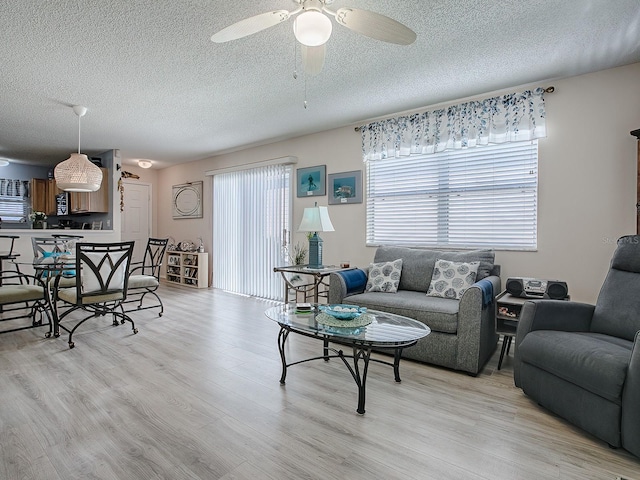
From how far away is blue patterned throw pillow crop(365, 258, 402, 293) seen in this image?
349cm

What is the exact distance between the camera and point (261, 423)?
1968 millimetres

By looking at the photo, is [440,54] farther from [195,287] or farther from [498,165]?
[195,287]

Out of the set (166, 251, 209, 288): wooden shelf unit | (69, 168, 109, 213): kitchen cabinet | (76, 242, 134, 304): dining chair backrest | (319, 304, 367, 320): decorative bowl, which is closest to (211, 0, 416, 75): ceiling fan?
(319, 304, 367, 320): decorative bowl

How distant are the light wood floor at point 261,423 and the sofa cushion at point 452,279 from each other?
26.3 inches

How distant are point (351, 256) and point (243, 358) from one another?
2.08 m

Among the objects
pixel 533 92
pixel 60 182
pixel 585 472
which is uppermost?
pixel 533 92

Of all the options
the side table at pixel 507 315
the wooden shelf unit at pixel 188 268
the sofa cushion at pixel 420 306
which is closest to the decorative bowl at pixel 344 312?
Answer: the sofa cushion at pixel 420 306

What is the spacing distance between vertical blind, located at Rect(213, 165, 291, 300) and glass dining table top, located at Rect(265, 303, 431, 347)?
2.85 metres

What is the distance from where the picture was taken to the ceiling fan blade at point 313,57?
2.12m

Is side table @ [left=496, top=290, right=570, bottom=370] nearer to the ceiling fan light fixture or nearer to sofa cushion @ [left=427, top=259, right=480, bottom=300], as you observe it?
sofa cushion @ [left=427, top=259, right=480, bottom=300]

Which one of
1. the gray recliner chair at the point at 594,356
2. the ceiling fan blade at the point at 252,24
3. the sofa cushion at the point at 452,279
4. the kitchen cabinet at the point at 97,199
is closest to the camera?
the gray recliner chair at the point at 594,356

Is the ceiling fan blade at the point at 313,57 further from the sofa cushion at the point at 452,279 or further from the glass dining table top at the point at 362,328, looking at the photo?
the sofa cushion at the point at 452,279

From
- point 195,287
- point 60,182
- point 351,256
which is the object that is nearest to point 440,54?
Result: point 351,256

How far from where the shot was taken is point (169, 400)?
2229mm
